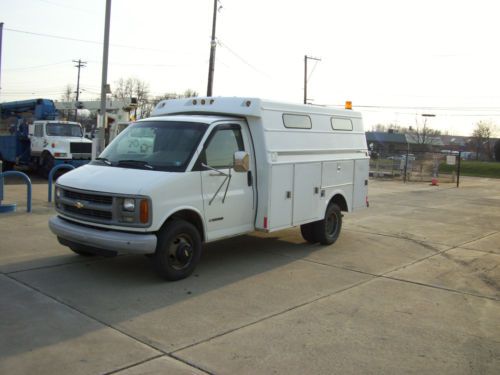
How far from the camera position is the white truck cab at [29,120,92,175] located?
68.0 ft

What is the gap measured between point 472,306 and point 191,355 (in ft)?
11.7

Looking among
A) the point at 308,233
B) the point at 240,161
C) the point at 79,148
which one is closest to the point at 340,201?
the point at 308,233

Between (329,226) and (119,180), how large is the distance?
14.5 ft

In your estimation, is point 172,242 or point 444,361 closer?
point 444,361

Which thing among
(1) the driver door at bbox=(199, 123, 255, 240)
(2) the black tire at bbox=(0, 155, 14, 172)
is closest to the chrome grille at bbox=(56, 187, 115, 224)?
(1) the driver door at bbox=(199, 123, 255, 240)

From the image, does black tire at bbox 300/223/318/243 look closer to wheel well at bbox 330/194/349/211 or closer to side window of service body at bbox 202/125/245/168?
wheel well at bbox 330/194/349/211

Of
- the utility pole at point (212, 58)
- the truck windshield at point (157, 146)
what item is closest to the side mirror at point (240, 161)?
the truck windshield at point (157, 146)

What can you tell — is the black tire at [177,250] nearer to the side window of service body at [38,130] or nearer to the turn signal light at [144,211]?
the turn signal light at [144,211]

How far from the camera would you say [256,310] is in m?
5.55

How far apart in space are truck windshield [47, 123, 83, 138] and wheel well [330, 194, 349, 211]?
15452 mm

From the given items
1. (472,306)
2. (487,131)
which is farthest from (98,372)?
(487,131)

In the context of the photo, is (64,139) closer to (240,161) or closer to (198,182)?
(198,182)

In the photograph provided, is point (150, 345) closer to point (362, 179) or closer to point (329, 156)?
point (329, 156)

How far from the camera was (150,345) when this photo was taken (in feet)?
14.8
